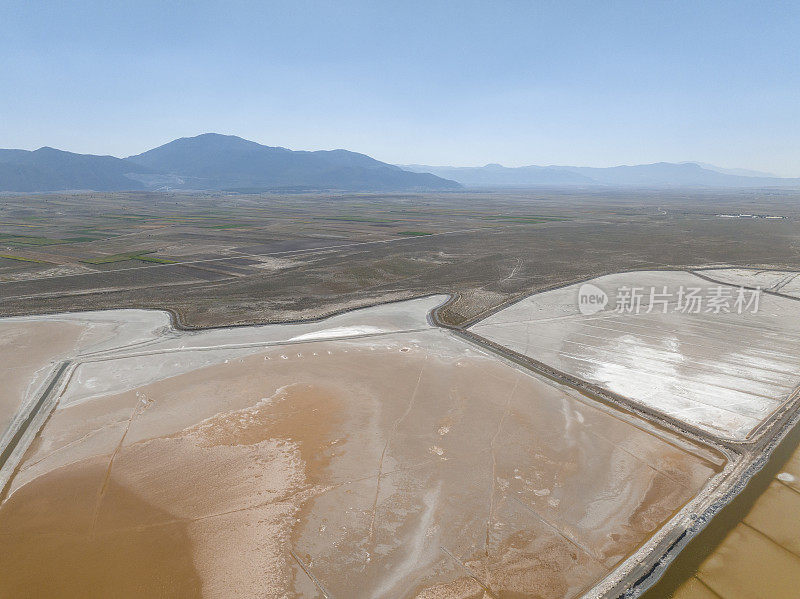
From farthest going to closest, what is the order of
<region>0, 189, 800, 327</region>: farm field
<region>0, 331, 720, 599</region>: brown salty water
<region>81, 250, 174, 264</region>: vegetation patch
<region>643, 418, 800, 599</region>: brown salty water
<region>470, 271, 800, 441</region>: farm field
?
1. <region>81, 250, 174, 264</region>: vegetation patch
2. <region>0, 189, 800, 327</region>: farm field
3. <region>470, 271, 800, 441</region>: farm field
4. <region>0, 331, 720, 599</region>: brown salty water
5. <region>643, 418, 800, 599</region>: brown salty water

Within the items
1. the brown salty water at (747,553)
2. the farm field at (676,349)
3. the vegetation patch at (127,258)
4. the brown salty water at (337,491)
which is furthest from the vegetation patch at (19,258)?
the brown salty water at (747,553)

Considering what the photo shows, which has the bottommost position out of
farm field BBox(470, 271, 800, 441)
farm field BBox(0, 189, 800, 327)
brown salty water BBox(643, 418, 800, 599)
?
farm field BBox(0, 189, 800, 327)

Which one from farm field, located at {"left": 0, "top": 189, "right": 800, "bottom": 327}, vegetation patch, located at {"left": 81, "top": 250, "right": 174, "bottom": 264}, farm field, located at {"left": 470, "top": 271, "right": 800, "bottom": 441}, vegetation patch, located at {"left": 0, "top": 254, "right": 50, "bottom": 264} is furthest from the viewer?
vegetation patch, located at {"left": 81, "top": 250, "right": 174, "bottom": 264}

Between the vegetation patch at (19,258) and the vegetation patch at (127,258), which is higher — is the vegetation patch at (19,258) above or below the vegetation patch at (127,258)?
above

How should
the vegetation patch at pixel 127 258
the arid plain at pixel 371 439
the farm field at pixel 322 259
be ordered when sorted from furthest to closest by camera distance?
1. the vegetation patch at pixel 127 258
2. the farm field at pixel 322 259
3. the arid plain at pixel 371 439

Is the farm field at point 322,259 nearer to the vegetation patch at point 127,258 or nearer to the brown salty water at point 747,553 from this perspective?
the vegetation patch at point 127,258

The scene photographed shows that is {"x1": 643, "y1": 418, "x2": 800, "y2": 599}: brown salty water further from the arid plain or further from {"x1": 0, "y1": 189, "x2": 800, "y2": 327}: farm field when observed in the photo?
{"x1": 0, "y1": 189, "x2": 800, "y2": 327}: farm field

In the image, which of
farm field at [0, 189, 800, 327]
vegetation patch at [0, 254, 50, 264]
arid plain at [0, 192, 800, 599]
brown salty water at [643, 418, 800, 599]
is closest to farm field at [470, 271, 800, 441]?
arid plain at [0, 192, 800, 599]

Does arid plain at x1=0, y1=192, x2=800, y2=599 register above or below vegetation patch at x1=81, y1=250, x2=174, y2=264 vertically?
above

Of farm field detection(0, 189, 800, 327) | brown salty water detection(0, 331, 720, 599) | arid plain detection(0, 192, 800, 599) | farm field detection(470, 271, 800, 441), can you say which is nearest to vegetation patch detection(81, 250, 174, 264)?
farm field detection(0, 189, 800, 327)

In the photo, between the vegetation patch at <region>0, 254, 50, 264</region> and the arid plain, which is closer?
the arid plain

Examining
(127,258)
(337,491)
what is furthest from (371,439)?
(127,258)

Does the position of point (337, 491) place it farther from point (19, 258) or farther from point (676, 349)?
point (19, 258)
